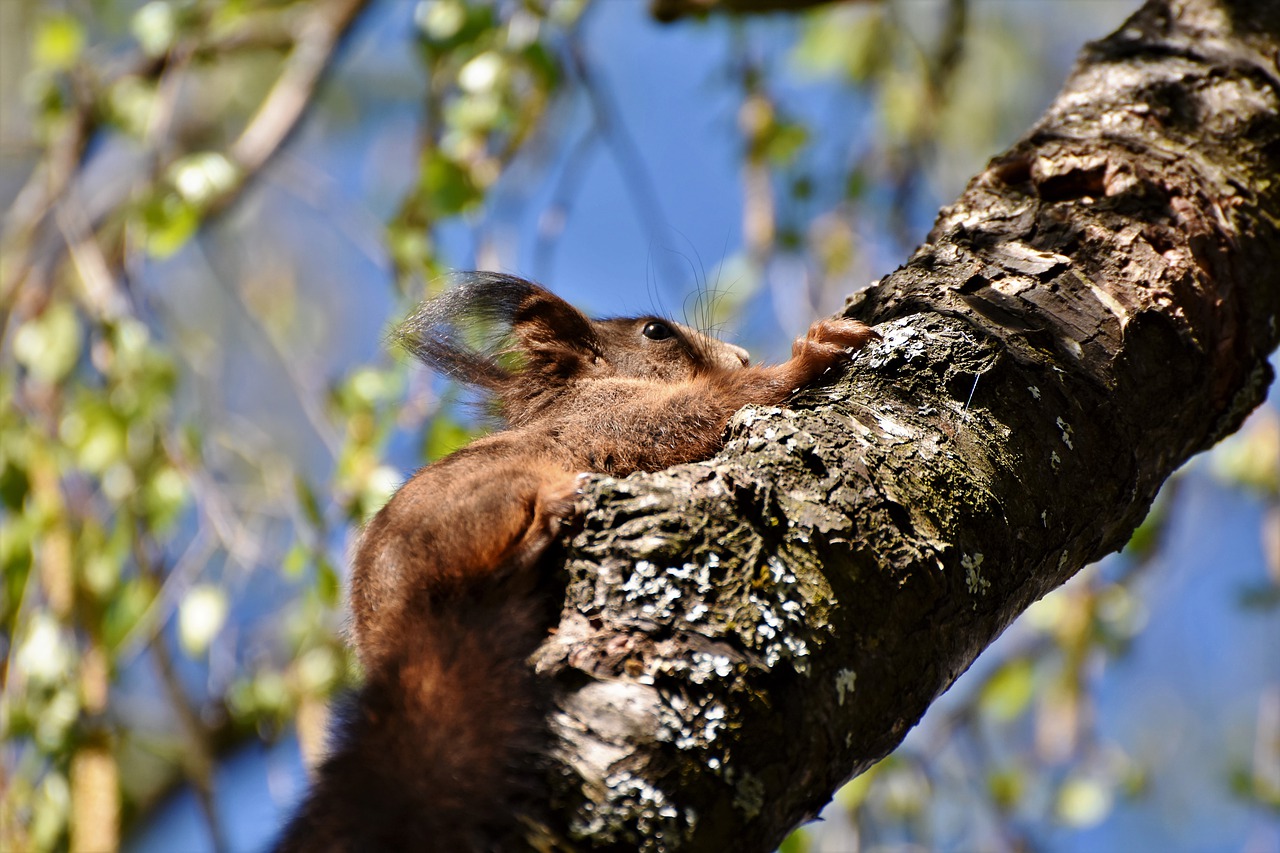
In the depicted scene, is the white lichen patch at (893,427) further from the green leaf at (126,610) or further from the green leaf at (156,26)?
the green leaf at (156,26)

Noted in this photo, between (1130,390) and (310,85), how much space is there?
3.85m

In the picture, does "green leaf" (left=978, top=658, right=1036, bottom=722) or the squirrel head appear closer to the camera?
the squirrel head

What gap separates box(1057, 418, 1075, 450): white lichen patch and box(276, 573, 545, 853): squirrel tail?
2.82 feet

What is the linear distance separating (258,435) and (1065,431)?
14.5 ft

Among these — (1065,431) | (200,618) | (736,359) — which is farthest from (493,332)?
(1065,431)

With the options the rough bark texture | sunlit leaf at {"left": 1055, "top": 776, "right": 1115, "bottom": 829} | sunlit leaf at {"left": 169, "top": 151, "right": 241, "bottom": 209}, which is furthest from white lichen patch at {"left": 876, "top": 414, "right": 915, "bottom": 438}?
sunlit leaf at {"left": 1055, "top": 776, "right": 1115, "bottom": 829}

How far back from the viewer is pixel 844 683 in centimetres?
151

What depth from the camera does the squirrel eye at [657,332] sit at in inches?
135

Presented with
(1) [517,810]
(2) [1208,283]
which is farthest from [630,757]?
(2) [1208,283]

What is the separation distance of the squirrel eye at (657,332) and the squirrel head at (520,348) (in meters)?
0.05

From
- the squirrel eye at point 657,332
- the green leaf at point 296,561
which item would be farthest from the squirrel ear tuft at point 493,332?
the green leaf at point 296,561

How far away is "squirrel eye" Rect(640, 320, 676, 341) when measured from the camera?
11.3ft

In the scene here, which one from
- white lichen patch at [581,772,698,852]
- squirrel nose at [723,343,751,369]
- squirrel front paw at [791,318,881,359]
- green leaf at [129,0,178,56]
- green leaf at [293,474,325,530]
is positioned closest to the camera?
white lichen patch at [581,772,698,852]

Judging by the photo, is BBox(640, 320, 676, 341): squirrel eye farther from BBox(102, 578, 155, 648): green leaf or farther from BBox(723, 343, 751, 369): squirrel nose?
BBox(102, 578, 155, 648): green leaf
